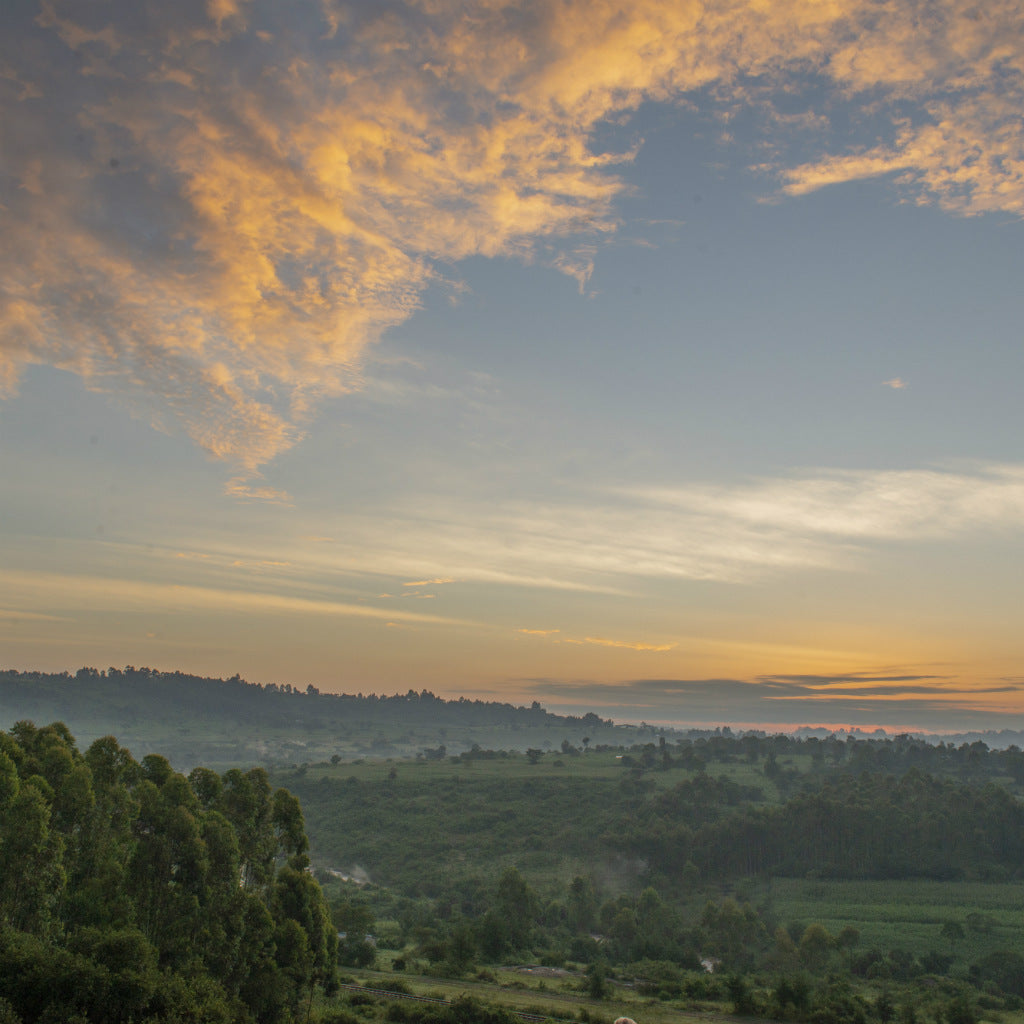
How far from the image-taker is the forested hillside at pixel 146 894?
27.7m

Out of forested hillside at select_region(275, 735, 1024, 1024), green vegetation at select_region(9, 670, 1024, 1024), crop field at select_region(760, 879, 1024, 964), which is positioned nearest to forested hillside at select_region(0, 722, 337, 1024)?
green vegetation at select_region(9, 670, 1024, 1024)

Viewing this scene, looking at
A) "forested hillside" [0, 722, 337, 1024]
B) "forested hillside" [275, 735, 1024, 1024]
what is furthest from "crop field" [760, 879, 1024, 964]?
"forested hillside" [0, 722, 337, 1024]

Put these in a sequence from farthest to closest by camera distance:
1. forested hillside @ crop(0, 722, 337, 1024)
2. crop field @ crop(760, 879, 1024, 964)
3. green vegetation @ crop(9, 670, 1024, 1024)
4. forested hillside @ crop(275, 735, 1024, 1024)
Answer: crop field @ crop(760, 879, 1024, 964), forested hillside @ crop(275, 735, 1024, 1024), green vegetation @ crop(9, 670, 1024, 1024), forested hillside @ crop(0, 722, 337, 1024)

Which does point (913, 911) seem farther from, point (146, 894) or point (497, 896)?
point (146, 894)

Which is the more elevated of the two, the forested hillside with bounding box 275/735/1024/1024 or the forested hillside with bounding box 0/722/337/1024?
the forested hillside with bounding box 0/722/337/1024

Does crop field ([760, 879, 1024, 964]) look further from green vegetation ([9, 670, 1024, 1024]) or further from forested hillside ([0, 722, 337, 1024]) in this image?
forested hillside ([0, 722, 337, 1024])

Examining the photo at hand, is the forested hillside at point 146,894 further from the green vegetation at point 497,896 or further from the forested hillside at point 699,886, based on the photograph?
the forested hillside at point 699,886

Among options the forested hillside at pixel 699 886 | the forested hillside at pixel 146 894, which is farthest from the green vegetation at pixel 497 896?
the forested hillside at pixel 699 886

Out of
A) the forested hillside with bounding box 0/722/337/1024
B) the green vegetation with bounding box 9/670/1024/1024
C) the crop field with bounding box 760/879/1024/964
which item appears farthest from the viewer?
the crop field with bounding box 760/879/1024/964

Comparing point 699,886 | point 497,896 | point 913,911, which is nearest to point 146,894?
point 497,896

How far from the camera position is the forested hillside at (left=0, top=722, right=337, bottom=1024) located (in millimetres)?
27672

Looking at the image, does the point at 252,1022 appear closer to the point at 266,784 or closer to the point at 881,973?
the point at 266,784

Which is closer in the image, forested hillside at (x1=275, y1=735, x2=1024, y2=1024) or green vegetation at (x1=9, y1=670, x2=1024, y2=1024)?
green vegetation at (x1=9, y1=670, x2=1024, y2=1024)

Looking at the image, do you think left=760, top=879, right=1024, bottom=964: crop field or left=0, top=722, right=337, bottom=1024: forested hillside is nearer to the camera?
left=0, top=722, right=337, bottom=1024: forested hillside
